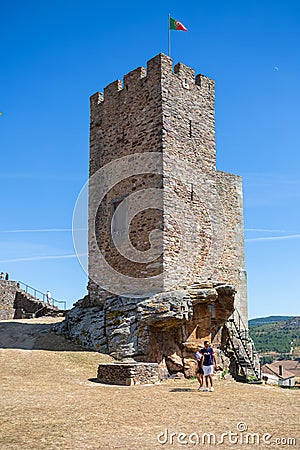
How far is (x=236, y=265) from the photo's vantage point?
2236 cm

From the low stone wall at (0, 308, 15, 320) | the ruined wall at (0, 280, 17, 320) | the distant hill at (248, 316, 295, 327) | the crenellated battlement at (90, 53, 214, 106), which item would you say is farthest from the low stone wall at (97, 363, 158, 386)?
the distant hill at (248, 316, 295, 327)

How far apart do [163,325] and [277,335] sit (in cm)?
10559

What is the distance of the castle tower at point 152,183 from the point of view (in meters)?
16.4

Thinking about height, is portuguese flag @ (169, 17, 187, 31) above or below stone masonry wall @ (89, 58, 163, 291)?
above

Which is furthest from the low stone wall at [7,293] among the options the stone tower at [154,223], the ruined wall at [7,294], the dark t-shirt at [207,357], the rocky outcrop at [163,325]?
the dark t-shirt at [207,357]

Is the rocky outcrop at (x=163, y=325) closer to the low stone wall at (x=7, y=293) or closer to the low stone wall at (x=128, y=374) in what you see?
the low stone wall at (x=128, y=374)

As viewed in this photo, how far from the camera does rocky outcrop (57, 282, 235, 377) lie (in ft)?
48.7

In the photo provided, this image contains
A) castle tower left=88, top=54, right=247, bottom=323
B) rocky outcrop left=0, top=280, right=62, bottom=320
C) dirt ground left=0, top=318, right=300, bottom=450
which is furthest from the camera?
rocky outcrop left=0, top=280, right=62, bottom=320

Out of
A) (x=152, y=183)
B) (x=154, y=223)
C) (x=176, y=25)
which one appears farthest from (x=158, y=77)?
(x=154, y=223)

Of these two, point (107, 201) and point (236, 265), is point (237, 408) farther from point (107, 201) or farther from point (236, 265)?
point (236, 265)

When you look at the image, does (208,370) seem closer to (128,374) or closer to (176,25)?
(128,374)

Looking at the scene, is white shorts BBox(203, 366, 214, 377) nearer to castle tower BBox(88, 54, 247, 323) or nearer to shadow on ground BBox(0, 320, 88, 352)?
castle tower BBox(88, 54, 247, 323)

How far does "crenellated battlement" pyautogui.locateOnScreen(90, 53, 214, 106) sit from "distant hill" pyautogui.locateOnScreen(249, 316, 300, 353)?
251ft

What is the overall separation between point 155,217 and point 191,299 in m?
2.97
